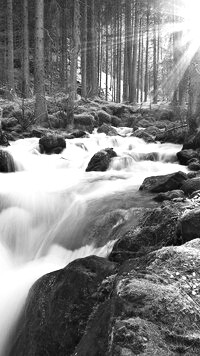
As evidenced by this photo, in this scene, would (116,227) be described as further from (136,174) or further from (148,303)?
(136,174)

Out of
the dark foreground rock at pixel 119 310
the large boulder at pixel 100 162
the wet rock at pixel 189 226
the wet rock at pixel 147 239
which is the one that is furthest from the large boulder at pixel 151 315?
the large boulder at pixel 100 162

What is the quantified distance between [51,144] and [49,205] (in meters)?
4.80

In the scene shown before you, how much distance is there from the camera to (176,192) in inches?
241

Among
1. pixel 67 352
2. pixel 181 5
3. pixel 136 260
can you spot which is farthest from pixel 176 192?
pixel 181 5

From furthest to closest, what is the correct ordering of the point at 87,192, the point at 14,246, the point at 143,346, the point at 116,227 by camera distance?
the point at 87,192 → the point at 14,246 → the point at 116,227 → the point at 143,346

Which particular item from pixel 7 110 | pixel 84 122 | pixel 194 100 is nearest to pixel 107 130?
pixel 84 122

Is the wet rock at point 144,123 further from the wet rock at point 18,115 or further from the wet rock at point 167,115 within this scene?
the wet rock at point 18,115

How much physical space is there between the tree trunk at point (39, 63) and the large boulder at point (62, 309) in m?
11.3

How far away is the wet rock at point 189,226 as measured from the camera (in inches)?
131

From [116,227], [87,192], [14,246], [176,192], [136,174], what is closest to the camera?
[116,227]

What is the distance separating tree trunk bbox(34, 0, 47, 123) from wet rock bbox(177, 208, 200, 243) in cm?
1145

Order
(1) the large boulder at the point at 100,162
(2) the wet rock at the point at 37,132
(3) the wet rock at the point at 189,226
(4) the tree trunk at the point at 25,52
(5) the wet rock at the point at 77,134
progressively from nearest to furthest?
1. (3) the wet rock at the point at 189,226
2. (1) the large boulder at the point at 100,162
3. (2) the wet rock at the point at 37,132
4. (5) the wet rock at the point at 77,134
5. (4) the tree trunk at the point at 25,52

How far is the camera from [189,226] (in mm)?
3387

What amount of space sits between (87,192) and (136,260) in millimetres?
4613
